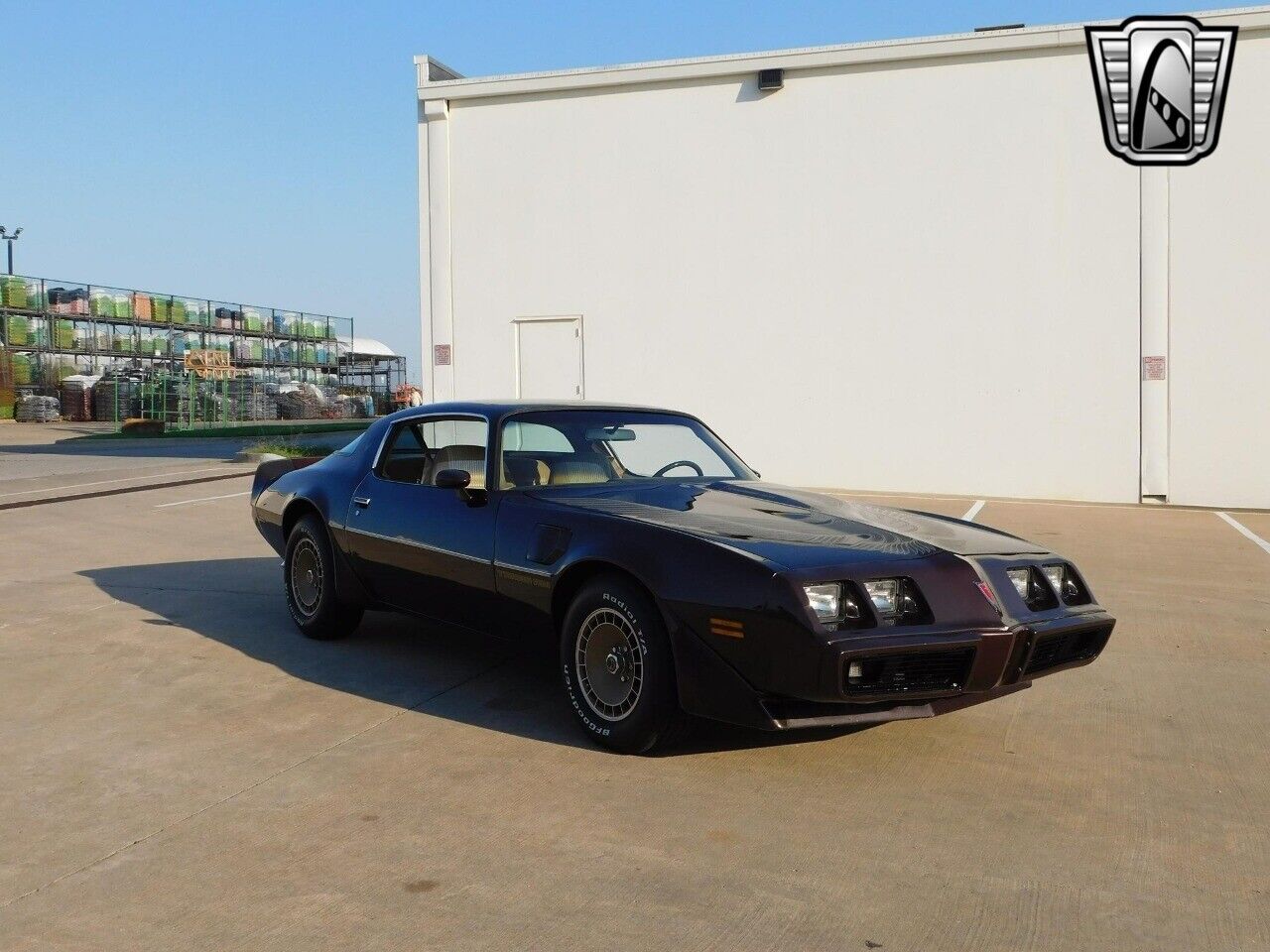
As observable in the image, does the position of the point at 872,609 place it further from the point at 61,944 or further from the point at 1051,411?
the point at 1051,411

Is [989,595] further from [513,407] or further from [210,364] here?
[210,364]

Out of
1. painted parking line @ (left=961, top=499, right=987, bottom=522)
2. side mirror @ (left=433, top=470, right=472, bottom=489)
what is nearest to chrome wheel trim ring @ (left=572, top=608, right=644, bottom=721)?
side mirror @ (left=433, top=470, right=472, bottom=489)

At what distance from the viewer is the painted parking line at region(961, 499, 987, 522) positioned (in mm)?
13227

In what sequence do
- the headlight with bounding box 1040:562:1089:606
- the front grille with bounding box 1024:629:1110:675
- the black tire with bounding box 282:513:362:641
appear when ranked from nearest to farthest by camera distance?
the front grille with bounding box 1024:629:1110:675, the headlight with bounding box 1040:562:1089:606, the black tire with bounding box 282:513:362:641

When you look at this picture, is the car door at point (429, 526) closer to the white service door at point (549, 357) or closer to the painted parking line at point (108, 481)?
the painted parking line at point (108, 481)

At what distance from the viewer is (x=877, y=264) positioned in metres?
16.8

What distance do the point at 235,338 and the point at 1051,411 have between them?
43.1 meters

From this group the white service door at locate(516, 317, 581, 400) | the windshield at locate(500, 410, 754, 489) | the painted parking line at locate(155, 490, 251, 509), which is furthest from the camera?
the white service door at locate(516, 317, 581, 400)

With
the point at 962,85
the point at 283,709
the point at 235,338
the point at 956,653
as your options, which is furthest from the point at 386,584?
the point at 235,338

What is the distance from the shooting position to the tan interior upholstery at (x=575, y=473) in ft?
17.8

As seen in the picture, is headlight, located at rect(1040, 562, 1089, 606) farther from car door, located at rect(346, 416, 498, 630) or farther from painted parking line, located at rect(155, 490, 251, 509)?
painted parking line, located at rect(155, 490, 251, 509)

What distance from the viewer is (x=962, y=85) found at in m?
16.5

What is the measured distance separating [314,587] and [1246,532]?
9752 millimetres

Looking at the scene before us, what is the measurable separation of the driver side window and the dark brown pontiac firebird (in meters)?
0.01
